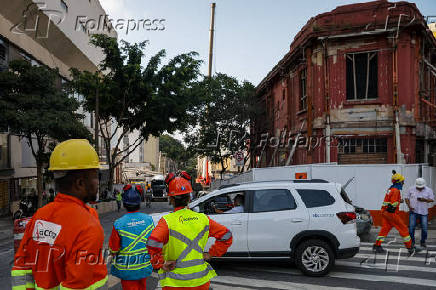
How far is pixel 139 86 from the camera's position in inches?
920

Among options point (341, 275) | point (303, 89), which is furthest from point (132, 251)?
point (303, 89)

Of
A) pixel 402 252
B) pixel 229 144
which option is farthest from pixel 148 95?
pixel 402 252

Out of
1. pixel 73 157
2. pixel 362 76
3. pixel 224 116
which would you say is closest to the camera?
pixel 73 157

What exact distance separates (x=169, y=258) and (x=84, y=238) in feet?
4.86

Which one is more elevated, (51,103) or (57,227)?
(51,103)

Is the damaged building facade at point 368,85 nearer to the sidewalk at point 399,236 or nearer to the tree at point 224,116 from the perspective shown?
the sidewalk at point 399,236

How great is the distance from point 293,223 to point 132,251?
155 inches

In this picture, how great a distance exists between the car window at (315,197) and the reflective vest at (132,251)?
4.01 meters

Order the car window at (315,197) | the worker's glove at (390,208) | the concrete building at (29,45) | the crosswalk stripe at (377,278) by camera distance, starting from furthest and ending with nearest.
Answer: the concrete building at (29,45) → the worker's glove at (390,208) → the car window at (315,197) → the crosswalk stripe at (377,278)

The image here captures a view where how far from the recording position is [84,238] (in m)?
2.22

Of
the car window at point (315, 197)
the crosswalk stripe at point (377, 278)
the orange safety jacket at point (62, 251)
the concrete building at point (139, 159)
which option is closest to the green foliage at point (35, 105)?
the car window at point (315, 197)

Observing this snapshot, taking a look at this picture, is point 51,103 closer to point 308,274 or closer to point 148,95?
point 148,95

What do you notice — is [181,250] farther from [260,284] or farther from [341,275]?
[341,275]

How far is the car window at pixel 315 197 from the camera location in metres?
7.45
